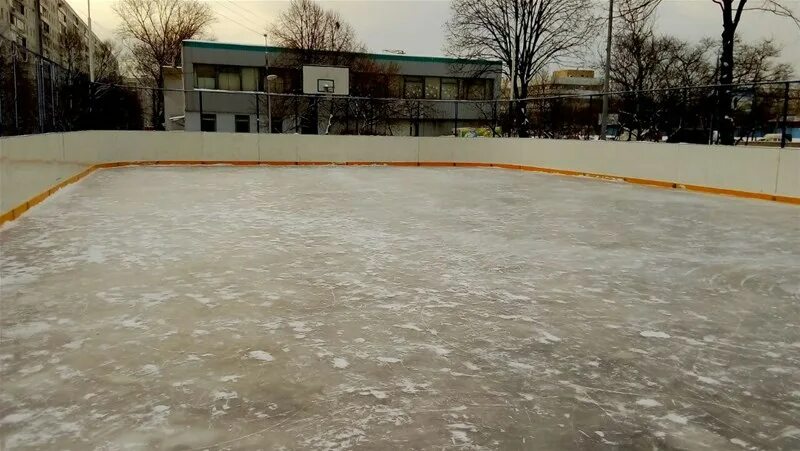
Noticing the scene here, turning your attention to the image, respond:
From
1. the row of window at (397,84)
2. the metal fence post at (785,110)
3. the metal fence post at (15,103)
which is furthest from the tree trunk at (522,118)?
the row of window at (397,84)

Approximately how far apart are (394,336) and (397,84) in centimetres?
4170

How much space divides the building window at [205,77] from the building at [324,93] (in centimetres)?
7

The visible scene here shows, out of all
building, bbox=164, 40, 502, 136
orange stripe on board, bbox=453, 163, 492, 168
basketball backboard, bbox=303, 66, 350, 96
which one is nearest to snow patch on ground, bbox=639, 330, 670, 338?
orange stripe on board, bbox=453, 163, 492, 168

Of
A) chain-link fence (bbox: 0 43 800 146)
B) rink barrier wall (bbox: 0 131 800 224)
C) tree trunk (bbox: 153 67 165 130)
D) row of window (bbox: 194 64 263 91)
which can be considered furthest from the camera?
Result: row of window (bbox: 194 64 263 91)

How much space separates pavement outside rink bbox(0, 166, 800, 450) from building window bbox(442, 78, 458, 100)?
1581 inches

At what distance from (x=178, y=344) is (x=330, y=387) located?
104 centimetres

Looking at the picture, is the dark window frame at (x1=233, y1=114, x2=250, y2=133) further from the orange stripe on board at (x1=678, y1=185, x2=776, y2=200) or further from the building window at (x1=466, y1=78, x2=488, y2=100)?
the orange stripe on board at (x1=678, y1=185, x2=776, y2=200)

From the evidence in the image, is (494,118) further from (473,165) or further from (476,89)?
(476,89)

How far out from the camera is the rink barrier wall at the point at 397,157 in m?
9.26

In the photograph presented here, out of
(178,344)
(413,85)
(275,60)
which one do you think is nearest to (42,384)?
(178,344)

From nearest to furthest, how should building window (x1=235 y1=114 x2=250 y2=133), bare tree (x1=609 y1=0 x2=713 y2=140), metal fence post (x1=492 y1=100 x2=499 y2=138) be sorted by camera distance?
metal fence post (x1=492 y1=100 x2=499 y2=138)
bare tree (x1=609 y1=0 x2=713 y2=140)
building window (x1=235 y1=114 x2=250 y2=133)

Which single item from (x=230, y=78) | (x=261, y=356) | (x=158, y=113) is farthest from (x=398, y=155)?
(x=230, y=78)

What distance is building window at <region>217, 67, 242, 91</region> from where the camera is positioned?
133ft

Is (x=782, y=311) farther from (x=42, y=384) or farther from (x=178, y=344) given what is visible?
(x=42, y=384)
